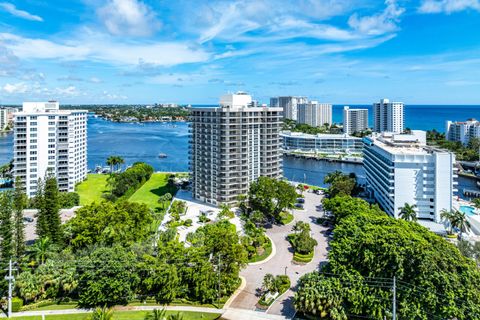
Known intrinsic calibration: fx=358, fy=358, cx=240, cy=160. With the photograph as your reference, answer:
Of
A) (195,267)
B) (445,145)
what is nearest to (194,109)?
(195,267)

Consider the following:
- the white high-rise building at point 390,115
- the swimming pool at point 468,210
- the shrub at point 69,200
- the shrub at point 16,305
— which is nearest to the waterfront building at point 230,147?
the shrub at point 69,200

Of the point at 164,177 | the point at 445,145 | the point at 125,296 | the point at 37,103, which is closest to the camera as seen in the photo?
the point at 125,296

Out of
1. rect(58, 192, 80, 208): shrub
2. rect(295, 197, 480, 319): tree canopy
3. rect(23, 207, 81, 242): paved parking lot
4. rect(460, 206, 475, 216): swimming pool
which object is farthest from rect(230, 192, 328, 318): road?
rect(58, 192, 80, 208): shrub

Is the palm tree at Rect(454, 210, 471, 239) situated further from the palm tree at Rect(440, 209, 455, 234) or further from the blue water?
the blue water

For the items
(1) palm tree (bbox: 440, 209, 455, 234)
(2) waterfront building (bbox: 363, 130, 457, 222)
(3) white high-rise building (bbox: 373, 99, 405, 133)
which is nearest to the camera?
(1) palm tree (bbox: 440, 209, 455, 234)

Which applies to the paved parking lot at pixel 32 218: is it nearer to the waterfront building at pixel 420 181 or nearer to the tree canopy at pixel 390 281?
the tree canopy at pixel 390 281

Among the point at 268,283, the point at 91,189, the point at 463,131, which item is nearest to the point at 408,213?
the point at 268,283

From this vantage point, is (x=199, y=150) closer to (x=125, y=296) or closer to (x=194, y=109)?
(x=194, y=109)
